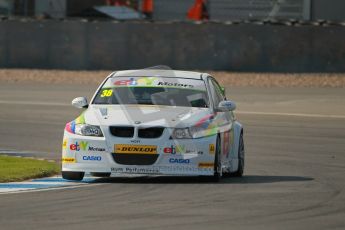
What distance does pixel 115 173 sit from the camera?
13219 millimetres

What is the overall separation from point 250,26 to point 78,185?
67.4 ft

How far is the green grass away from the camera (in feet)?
45.9

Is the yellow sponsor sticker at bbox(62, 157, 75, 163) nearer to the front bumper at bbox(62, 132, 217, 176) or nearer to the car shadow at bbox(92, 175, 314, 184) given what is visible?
the front bumper at bbox(62, 132, 217, 176)

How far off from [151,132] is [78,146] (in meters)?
0.84

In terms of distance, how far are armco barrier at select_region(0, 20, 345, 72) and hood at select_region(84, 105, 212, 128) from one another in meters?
19.1

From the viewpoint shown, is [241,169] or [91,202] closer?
[91,202]

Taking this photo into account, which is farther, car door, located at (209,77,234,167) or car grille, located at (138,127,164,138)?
car door, located at (209,77,234,167)

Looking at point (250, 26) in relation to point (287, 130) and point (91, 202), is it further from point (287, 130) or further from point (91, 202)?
point (91, 202)

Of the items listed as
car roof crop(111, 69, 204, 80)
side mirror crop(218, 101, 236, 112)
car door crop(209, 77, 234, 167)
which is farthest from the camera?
car roof crop(111, 69, 204, 80)

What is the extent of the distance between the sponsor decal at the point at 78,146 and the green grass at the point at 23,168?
0.88m

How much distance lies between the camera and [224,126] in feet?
46.0

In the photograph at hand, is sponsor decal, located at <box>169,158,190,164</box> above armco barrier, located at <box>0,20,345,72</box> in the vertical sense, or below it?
above

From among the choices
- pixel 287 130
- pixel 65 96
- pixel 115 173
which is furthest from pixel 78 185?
pixel 65 96

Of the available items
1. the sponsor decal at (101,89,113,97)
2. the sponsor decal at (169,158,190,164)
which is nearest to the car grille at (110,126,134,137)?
the sponsor decal at (169,158,190,164)
